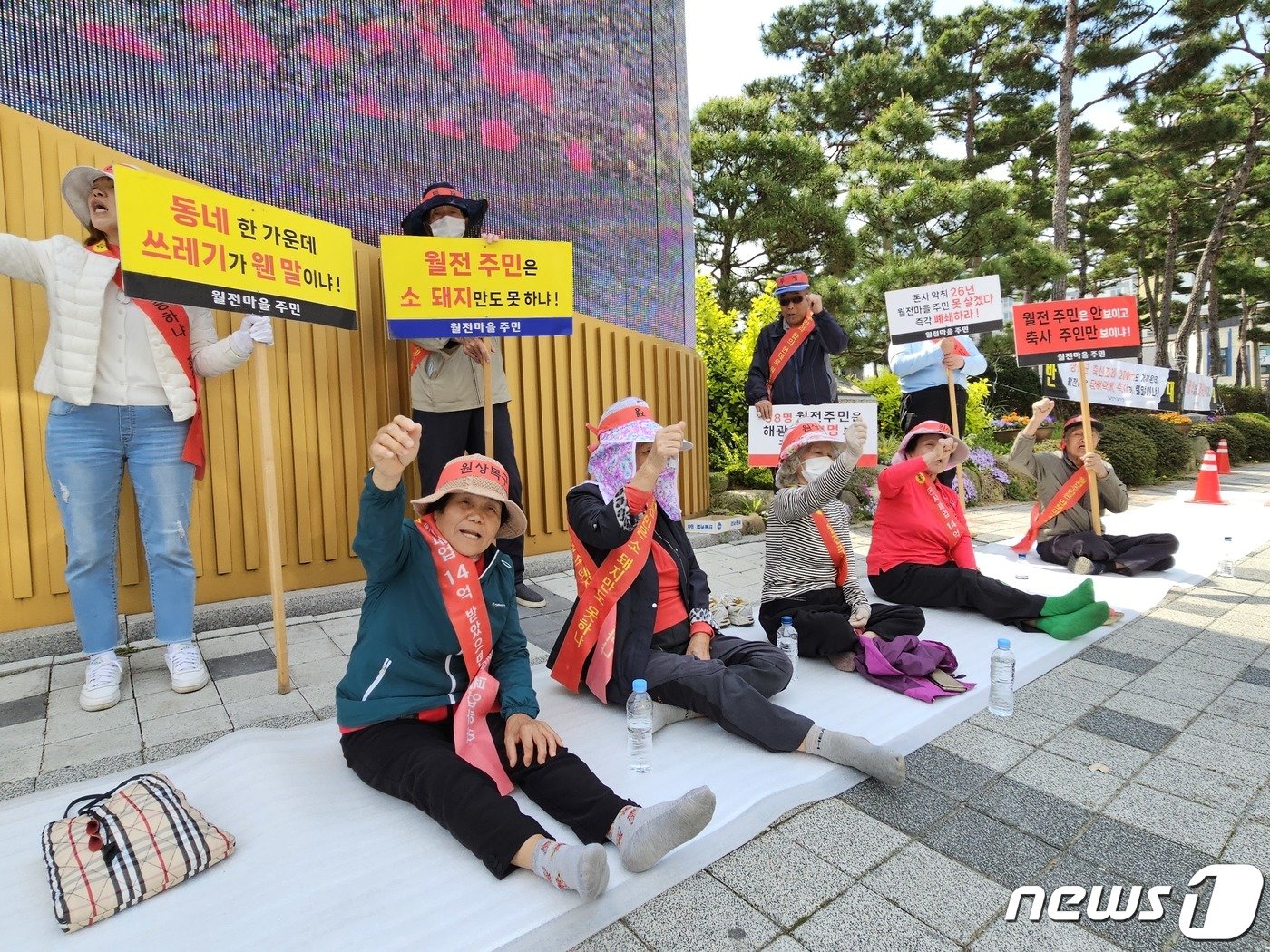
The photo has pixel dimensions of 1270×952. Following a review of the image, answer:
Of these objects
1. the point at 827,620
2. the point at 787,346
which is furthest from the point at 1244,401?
the point at 827,620

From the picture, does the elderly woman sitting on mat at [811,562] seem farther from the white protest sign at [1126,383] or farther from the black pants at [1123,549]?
the white protest sign at [1126,383]

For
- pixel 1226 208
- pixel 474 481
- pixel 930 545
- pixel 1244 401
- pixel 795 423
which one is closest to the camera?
pixel 474 481

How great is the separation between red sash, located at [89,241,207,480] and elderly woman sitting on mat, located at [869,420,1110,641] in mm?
3805

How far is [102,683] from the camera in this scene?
3371 mm

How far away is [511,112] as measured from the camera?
5984mm

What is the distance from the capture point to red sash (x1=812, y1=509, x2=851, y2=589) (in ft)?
13.3

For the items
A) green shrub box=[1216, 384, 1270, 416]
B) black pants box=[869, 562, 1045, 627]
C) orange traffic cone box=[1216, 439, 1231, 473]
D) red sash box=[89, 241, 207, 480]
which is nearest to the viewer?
red sash box=[89, 241, 207, 480]

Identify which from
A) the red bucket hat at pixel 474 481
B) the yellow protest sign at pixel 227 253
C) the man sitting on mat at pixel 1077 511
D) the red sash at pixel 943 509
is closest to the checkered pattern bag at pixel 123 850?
the red bucket hat at pixel 474 481

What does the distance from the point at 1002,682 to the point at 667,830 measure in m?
1.88

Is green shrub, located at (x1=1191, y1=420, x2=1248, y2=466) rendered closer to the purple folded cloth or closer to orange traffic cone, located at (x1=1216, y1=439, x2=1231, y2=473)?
orange traffic cone, located at (x1=1216, y1=439, x2=1231, y2=473)

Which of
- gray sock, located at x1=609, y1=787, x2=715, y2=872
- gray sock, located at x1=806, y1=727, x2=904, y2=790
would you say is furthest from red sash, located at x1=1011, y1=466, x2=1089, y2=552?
gray sock, located at x1=609, y1=787, x2=715, y2=872

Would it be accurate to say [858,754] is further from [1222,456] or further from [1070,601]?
[1222,456]

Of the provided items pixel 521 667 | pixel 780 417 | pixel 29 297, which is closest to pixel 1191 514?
pixel 780 417

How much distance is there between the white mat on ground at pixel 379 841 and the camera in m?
1.94
